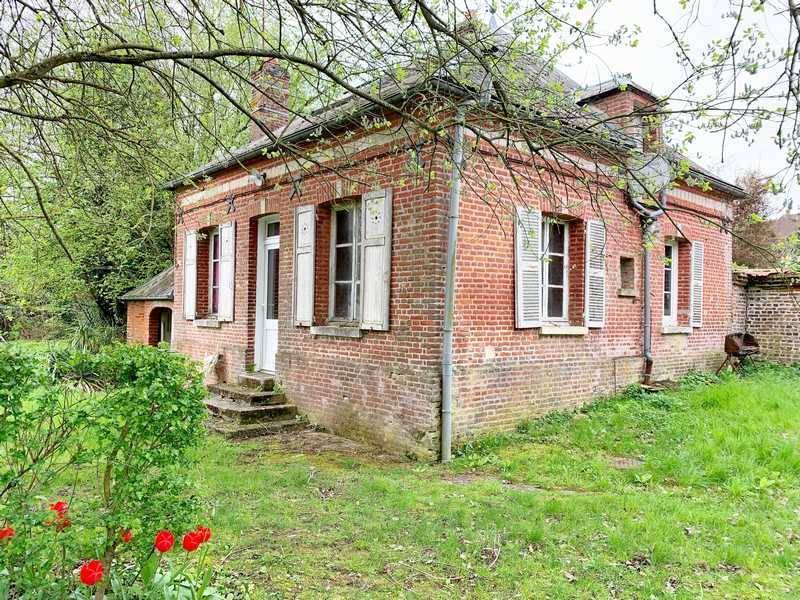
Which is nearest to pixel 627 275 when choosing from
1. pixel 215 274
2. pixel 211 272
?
pixel 215 274

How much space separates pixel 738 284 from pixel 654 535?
10.1 meters

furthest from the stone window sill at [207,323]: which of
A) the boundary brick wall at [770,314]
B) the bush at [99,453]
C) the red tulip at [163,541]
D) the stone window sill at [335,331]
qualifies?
the boundary brick wall at [770,314]

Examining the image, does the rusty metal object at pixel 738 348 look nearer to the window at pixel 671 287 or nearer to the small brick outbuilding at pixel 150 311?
the window at pixel 671 287

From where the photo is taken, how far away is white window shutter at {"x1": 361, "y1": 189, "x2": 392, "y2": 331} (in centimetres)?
746

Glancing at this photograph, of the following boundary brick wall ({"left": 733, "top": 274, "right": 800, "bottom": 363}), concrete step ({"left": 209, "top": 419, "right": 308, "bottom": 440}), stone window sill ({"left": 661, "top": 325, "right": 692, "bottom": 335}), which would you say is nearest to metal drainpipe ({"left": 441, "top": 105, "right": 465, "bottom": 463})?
concrete step ({"left": 209, "top": 419, "right": 308, "bottom": 440})

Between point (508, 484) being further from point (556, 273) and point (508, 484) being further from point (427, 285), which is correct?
point (556, 273)

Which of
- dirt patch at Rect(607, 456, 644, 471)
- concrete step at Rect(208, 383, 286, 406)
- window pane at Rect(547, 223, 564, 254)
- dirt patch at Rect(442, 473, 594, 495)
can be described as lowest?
dirt patch at Rect(442, 473, 594, 495)

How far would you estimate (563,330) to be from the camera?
831 cm

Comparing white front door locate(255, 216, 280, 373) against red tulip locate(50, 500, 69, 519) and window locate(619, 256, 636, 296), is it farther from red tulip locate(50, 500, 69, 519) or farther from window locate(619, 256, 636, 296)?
red tulip locate(50, 500, 69, 519)

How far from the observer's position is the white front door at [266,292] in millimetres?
10031

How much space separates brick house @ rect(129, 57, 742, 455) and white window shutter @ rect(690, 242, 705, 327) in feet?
0.13

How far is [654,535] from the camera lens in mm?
4445

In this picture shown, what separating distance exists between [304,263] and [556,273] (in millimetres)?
3742

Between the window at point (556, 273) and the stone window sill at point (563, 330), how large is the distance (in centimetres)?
23
